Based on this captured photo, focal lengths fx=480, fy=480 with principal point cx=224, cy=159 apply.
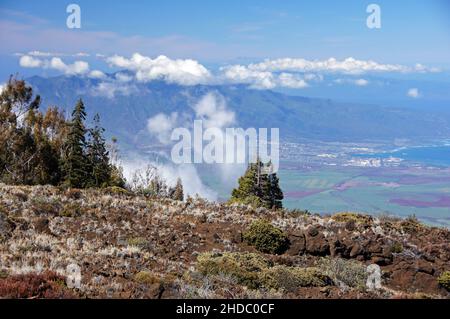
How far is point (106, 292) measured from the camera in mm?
8711

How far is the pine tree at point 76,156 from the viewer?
124 feet

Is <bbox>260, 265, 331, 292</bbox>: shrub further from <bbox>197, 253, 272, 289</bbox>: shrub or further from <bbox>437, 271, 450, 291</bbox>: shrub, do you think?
<bbox>437, 271, 450, 291</bbox>: shrub

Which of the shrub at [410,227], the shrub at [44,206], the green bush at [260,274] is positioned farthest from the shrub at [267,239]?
the shrub at [44,206]

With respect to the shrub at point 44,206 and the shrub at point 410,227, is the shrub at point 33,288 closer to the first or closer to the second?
the shrub at point 44,206

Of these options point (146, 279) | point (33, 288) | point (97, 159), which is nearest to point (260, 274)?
point (146, 279)

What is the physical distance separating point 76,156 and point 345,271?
2989 centimetres

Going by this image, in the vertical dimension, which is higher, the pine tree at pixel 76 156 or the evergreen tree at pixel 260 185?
the pine tree at pixel 76 156

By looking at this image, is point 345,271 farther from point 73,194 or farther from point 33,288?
point 73,194

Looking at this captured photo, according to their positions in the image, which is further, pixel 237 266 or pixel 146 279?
pixel 237 266

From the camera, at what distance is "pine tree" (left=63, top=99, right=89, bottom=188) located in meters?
37.9

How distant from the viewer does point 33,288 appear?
8.15m

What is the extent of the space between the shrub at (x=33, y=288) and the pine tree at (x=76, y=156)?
29647 mm
